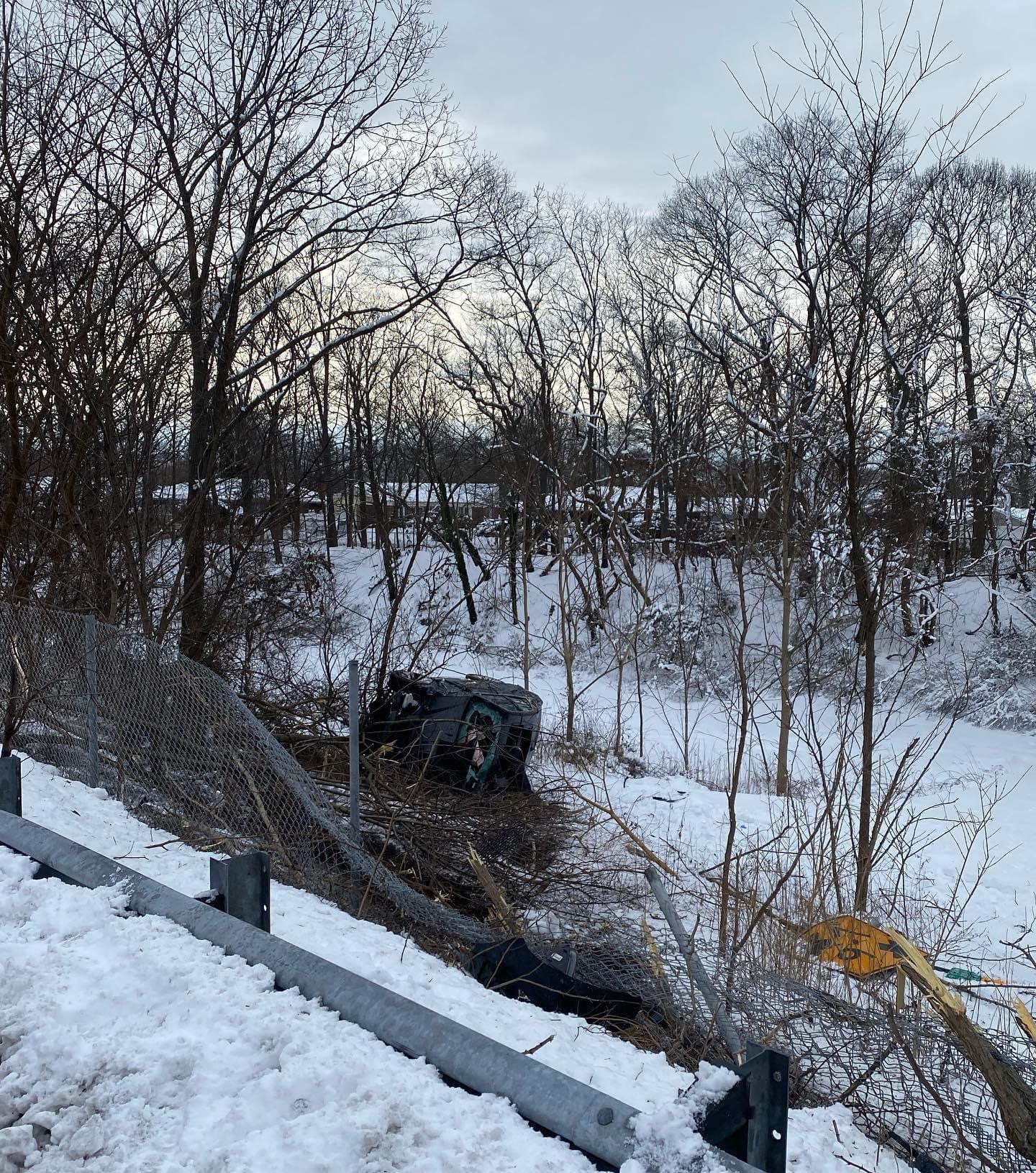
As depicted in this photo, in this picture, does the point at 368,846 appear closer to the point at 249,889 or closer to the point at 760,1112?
the point at 249,889

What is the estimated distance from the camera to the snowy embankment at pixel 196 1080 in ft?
6.33

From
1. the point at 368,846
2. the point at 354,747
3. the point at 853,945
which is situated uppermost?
the point at 354,747

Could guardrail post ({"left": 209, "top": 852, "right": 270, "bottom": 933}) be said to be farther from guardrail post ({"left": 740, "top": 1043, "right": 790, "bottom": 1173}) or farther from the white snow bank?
guardrail post ({"left": 740, "top": 1043, "right": 790, "bottom": 1173})

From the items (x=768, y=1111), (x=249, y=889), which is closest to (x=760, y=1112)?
(x=768, y=1111)

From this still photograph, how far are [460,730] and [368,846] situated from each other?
70.3 inches

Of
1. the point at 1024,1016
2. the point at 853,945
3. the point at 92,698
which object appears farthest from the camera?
the point at 92,698

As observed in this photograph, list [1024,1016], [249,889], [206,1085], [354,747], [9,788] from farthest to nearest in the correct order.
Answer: [354,747] → [1024,1016] → [9,788] → [249,889] → [206,1085]

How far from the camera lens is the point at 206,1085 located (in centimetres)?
215

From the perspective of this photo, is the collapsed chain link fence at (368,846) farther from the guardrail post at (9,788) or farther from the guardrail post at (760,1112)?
the guardrail post at (760,1112)

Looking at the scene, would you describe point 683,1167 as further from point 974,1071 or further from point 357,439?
point 357,439

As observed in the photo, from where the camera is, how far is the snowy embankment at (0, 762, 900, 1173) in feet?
6.33

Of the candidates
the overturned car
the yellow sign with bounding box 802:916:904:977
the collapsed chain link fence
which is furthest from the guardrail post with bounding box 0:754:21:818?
the yellow sign with bounding box 802:916:904:977

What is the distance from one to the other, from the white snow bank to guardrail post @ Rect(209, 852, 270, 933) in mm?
238

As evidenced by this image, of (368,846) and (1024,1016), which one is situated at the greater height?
(368,846)
